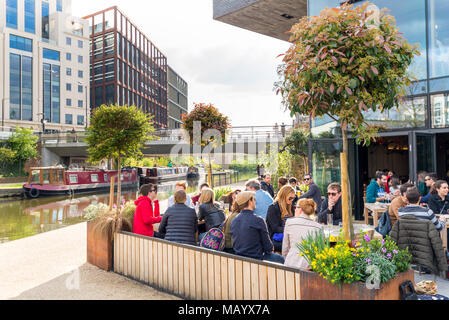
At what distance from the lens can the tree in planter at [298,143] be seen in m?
14.1

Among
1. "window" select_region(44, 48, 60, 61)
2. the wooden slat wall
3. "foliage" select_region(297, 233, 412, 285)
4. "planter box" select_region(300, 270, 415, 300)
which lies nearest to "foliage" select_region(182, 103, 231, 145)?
the wooden slat wall

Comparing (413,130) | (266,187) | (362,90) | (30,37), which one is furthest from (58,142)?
(362,90)

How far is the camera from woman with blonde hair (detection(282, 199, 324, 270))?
12.1ft

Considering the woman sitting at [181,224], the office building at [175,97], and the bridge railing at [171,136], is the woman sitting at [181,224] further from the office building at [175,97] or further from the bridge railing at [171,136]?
the office building at [175,97]

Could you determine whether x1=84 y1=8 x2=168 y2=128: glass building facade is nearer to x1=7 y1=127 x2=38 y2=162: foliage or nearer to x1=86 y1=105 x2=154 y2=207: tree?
x1=7 y1=127 x2=38 y2=162: foliage

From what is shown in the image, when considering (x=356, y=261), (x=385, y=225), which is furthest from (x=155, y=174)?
(x=356, y=261)

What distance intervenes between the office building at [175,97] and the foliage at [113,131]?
73987 mm

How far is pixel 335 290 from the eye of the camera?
2.81 m

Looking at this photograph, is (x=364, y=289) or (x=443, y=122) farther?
(x=443, y=122)

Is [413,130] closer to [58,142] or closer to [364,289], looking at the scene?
[364,289]

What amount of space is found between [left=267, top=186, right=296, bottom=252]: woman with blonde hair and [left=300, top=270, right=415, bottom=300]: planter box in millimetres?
1947

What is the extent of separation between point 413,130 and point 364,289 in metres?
7.08
